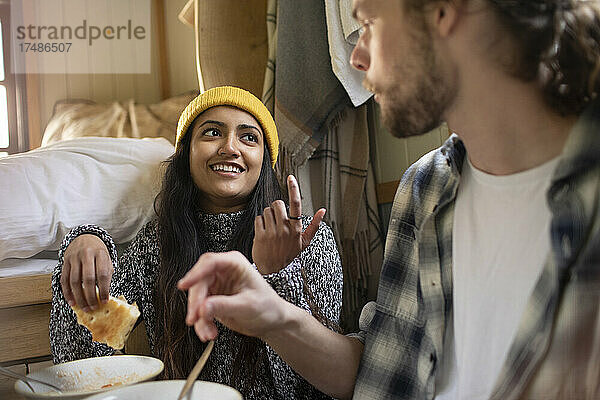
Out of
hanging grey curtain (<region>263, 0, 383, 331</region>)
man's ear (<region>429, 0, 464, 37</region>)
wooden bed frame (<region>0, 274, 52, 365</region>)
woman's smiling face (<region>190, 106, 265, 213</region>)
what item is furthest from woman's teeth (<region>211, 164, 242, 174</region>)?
man's ear (<region>429, 0, 464, 37</region>)

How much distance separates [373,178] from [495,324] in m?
1.04

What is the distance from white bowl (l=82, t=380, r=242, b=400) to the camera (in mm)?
582

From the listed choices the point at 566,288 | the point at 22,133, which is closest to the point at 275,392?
the point at 566,288

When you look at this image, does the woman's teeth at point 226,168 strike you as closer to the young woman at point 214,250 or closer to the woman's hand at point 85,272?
the young woman at point 214,250

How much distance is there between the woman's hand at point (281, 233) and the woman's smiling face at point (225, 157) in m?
0.41

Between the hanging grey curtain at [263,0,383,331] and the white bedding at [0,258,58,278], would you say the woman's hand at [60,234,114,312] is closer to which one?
the white bedding at [0,258,58,278]

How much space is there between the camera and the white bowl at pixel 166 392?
58 cm

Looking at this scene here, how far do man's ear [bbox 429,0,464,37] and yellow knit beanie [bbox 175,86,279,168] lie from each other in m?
0.87

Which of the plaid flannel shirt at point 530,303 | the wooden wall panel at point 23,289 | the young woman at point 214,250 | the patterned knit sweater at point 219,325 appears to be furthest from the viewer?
the wooden wall panel at point 23,289

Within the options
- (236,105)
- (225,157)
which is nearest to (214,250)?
(225,157)

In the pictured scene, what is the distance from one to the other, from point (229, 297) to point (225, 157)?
2.62 feet

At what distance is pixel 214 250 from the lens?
143 centimetres

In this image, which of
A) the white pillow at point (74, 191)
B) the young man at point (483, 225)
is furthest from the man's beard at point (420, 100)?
the white pillow at point (74, 191)

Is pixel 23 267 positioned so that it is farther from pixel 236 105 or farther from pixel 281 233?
pixel 281 233
